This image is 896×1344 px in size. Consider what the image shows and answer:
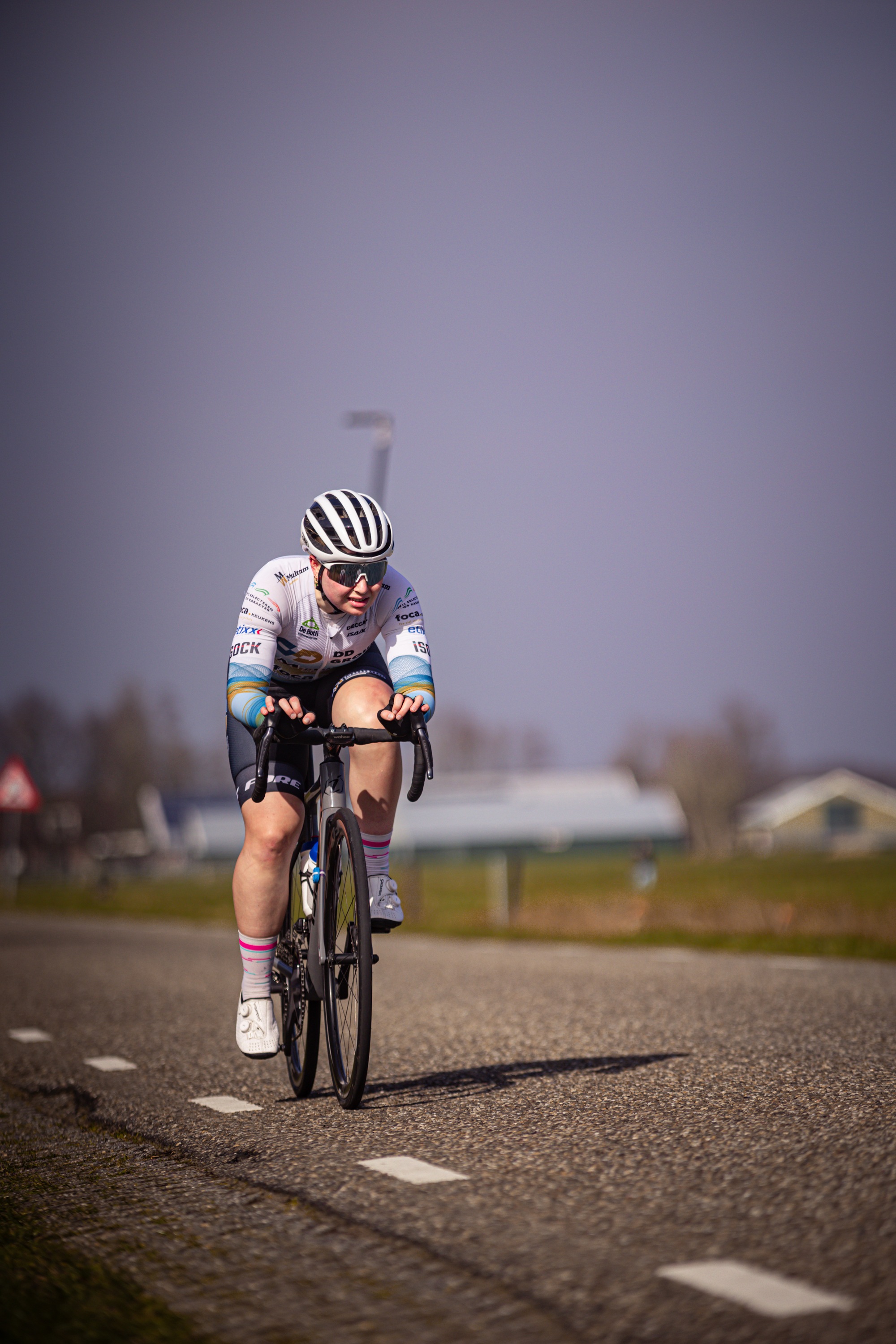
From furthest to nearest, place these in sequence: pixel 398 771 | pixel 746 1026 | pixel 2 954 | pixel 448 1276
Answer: pixel 2 954 → pixel 746 1026 → pixel 398 771 → pixel 448 1276

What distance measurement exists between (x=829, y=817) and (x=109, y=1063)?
11103 cm

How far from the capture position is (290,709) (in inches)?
208

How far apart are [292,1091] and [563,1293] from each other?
10.4 ft

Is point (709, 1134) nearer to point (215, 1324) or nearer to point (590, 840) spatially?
point (215, 1324)

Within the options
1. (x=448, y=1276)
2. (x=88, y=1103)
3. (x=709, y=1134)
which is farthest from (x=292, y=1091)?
(x=448, y=1276)

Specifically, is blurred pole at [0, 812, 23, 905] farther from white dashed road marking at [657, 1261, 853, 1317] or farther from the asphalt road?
white dashed road marking at [657, 1261, 853, 1317]

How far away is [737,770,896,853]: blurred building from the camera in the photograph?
111m

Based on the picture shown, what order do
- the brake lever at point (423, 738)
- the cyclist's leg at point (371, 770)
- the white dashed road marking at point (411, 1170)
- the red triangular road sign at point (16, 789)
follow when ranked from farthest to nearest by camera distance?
the red triangular road sign at point (16, 789) → the cyclist's leg at point (371, 770) → the brake lever at point (423, 738) → the white dashed road marking at point (411, 1170)

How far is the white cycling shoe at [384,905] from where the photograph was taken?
5.36 metres

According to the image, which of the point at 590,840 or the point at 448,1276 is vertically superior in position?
the point at 448,1276

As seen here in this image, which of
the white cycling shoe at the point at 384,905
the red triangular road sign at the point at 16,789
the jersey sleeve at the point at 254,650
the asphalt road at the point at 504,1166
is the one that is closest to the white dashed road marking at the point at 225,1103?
the asphalt road at the point at 504,1166

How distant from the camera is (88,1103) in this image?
19.9 feet

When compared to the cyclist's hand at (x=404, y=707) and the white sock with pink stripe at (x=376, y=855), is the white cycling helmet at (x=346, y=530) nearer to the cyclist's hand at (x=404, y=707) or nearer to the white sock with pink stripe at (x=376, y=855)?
the cyclist's hand at (x=404, y=707)

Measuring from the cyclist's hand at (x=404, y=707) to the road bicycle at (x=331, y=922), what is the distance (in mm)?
20
